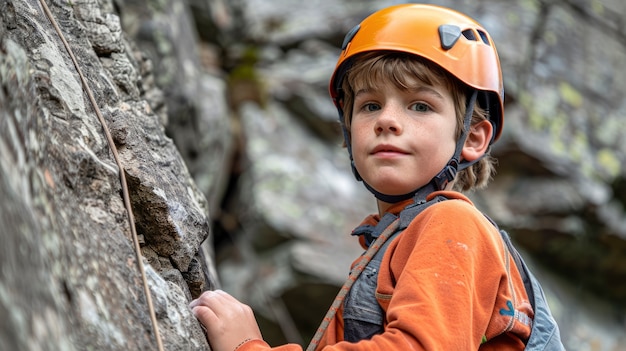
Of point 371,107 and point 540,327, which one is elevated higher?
point 371,107

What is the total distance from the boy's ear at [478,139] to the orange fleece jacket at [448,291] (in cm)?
65

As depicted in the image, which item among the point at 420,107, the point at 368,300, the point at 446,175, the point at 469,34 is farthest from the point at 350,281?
the point at 469,34

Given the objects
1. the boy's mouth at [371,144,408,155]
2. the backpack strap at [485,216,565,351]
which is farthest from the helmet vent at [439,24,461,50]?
the backpack strap at [485,216,565,351]

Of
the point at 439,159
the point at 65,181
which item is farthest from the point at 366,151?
the point at 65,181

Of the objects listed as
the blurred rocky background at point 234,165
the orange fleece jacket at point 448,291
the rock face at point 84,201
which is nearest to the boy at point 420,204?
the orange fleece jacket at point 448,291

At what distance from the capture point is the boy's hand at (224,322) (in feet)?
8.93

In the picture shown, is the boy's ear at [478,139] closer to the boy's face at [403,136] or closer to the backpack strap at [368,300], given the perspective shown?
the boy's face at [403,136]

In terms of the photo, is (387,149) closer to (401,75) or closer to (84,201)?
(401,75)

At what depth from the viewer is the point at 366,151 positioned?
3.05m

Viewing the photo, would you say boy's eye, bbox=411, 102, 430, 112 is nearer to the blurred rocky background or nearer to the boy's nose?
the boy's nose

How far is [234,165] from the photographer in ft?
32.8

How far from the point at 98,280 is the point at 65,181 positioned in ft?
1.21

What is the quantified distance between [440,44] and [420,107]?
1.09ft

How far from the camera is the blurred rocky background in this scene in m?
1.96
